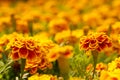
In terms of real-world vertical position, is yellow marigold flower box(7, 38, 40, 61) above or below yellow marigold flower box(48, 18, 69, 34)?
below

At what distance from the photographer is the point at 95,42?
2734 mm

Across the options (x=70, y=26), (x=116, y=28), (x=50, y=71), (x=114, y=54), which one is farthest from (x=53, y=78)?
(x=70, y=26)

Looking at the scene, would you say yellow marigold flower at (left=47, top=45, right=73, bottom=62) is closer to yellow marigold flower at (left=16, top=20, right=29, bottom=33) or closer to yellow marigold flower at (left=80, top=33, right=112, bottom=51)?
yellow marigold flower at (left=80, top=33, right=112, bottom=51)

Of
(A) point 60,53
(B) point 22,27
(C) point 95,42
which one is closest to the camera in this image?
(A) point 60,53

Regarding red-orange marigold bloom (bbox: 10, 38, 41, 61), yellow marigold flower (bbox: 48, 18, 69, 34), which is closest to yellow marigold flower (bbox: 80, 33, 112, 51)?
red-orange marigold bloom (bbox: 10, 38, 41, 61)

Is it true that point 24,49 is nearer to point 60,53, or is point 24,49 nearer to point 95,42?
point 60,53

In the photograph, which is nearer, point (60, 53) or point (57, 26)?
point (60, 53)

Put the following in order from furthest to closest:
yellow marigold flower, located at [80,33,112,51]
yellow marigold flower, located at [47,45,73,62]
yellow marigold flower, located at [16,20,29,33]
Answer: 1. yellow marigold flower, located at [16,20,29,33]
2. yellow marigold flower, located at [80,33,112,51]
3. yellow marigold flower, located at [47,45,73,62]

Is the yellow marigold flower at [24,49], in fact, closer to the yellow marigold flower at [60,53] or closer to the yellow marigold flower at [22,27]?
the yellow marigold flower at [60,53]

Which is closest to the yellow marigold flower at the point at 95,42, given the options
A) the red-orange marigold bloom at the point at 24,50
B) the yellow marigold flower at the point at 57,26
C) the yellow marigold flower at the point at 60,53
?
the yellow marigold flower at the point at 60,53

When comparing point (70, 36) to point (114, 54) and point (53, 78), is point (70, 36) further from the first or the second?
point (53, 78)

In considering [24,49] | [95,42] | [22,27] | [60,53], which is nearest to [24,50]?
[24,49]

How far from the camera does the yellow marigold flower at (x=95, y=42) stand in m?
2.72

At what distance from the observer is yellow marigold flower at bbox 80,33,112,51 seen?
272 centimetres
